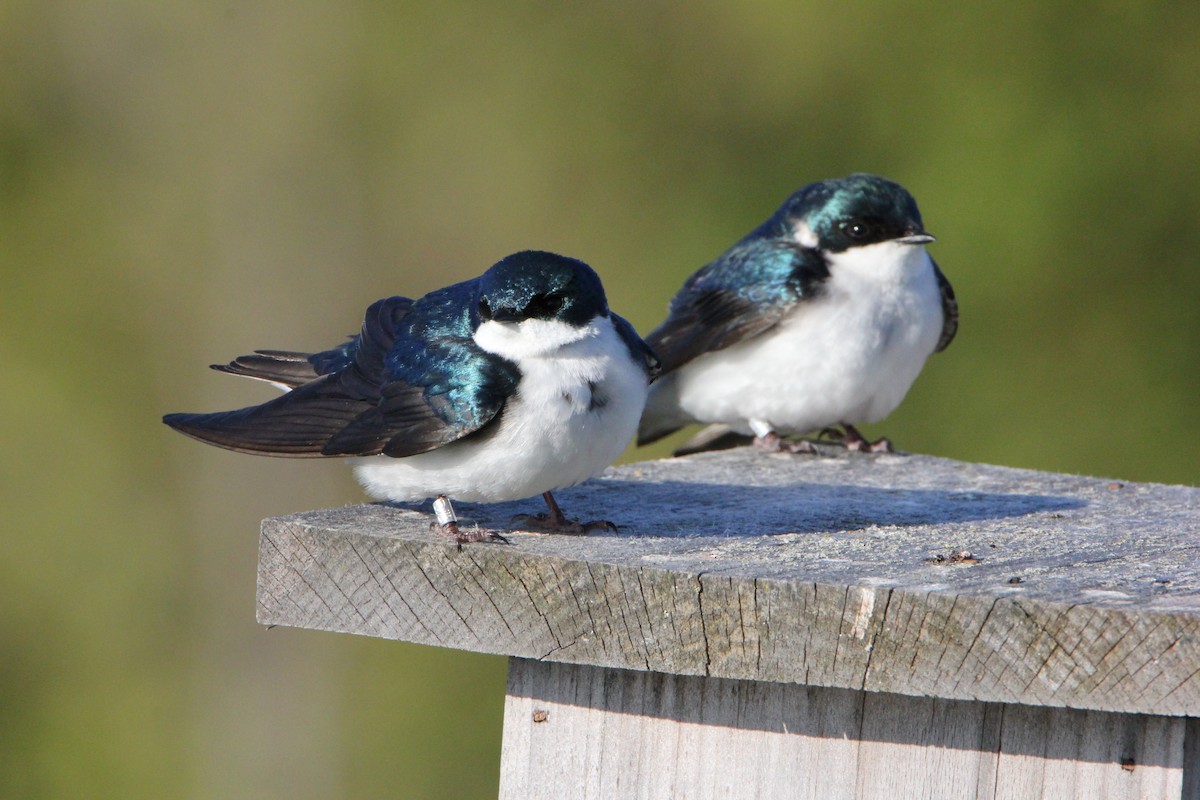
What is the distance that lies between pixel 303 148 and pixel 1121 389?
319 cm

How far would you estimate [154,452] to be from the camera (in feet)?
22.1

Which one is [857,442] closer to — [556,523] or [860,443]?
[860,443]

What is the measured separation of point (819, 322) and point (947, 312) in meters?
0.41

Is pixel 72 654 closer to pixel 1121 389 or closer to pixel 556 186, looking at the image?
pixel 556 186

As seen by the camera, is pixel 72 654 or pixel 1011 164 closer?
pixel 1011 164

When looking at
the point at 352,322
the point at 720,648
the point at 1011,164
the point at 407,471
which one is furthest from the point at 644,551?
the point at 352,322

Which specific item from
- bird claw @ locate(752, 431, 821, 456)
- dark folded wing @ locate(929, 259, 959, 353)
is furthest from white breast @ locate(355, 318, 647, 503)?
dark folded wing @ locate(929, 259, 959, 353)

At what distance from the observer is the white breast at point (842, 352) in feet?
12.2

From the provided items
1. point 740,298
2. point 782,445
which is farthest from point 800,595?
point 740,298

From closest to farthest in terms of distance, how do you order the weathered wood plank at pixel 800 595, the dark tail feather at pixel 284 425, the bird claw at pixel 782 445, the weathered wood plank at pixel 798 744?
the weathered wood plank at pixel 800 595, the weathered wood plank at pixel 798 744, the dark tail feather at pixel 284 425, the bird claw at pixel 782 445

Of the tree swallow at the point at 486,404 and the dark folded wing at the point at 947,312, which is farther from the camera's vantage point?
the dark folded wing at the point at 947,312

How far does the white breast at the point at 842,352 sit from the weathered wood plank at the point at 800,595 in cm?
110

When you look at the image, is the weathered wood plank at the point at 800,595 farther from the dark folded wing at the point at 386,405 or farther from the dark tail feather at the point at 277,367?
the dark tail feather at the point at 277,367

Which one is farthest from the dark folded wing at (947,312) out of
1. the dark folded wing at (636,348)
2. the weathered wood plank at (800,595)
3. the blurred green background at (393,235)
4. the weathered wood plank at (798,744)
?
the weathered wood plank at (798,744)
